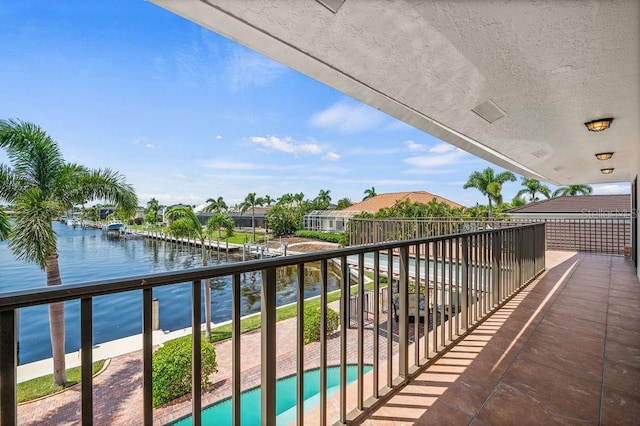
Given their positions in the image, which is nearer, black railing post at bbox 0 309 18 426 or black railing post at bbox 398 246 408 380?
black railing post at bbox 0 309 18 426

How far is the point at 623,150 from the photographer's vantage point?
4.32 metres

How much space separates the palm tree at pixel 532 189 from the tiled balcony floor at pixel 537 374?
27.7 m

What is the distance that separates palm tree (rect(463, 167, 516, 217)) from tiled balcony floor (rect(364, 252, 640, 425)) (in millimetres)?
20263

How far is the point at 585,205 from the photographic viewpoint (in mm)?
14867

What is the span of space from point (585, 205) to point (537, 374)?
58.0 ft

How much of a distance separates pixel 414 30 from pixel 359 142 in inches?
1540

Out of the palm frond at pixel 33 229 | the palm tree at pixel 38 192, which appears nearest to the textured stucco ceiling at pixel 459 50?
the palm tree at pixel 38 192

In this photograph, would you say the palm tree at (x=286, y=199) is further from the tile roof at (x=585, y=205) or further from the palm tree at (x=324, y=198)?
the tile roof at (x=585, y=205)

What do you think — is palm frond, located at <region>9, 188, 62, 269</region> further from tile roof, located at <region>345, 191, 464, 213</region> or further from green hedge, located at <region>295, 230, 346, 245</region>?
tile roof, located at <region>345, 191, 464, 213</region>

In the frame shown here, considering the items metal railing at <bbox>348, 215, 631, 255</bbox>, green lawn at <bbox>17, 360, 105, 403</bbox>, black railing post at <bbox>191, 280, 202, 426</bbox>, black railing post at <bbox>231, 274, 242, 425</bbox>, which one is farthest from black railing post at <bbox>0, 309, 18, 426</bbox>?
green lawn at <bbox>17, 360, 105, 403</bbox>

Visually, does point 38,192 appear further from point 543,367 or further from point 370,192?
point 370,192

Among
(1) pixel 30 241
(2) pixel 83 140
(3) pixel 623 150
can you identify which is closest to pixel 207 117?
(2) pixel 83 140

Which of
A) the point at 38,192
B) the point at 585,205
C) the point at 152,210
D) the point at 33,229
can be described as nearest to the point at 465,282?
the point at 33,229

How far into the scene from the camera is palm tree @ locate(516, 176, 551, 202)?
26.2 meters
